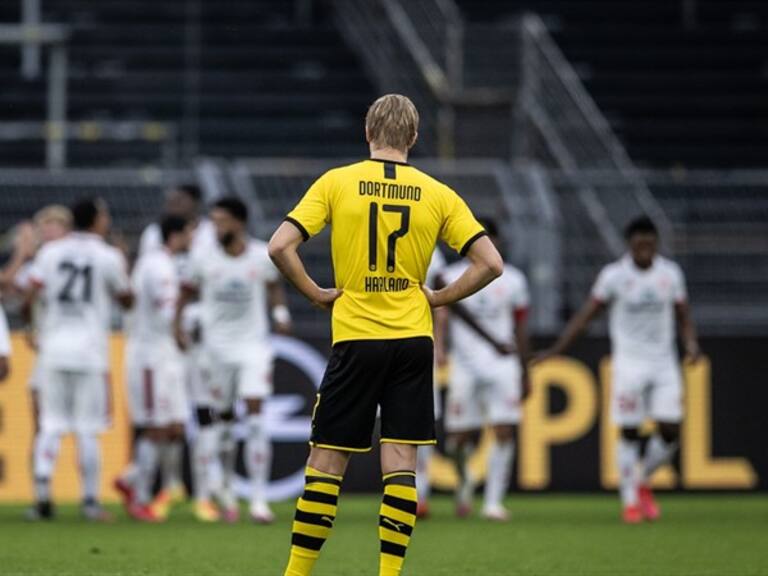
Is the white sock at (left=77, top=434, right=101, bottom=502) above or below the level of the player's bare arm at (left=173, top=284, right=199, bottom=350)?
below

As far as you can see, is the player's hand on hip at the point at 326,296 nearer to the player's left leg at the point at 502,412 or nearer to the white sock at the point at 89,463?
the white sock at the point at 89,463

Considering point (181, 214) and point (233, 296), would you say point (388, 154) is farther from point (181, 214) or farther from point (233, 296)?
point (181, 214)

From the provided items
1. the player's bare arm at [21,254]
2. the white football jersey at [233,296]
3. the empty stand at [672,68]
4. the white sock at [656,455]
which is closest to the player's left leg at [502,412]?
the white sock at [656,455]

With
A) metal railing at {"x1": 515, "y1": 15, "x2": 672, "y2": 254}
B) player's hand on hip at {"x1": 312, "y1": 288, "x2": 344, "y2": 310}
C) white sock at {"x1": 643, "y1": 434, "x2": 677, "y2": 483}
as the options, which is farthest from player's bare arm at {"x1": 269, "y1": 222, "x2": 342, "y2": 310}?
metal railing at {"x1": 515, "y1": 15, "x2": 672, "y2": 254}

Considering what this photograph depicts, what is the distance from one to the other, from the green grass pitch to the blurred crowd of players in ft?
1.49

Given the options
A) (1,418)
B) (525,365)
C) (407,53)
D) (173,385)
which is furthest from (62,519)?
(407,53)

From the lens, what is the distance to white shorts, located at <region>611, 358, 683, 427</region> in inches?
549

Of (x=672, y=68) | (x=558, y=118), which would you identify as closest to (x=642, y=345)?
(x=558, y=118)

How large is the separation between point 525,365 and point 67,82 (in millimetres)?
12331

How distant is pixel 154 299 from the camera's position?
14.2 meters

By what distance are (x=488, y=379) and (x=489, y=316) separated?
1.72 feet

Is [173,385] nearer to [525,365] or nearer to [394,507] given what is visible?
[525,365]

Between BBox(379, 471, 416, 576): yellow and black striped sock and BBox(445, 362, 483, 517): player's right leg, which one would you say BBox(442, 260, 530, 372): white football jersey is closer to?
BBox(445, 362, 483, 517): player's right leg

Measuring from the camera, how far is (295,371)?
1669 cm
